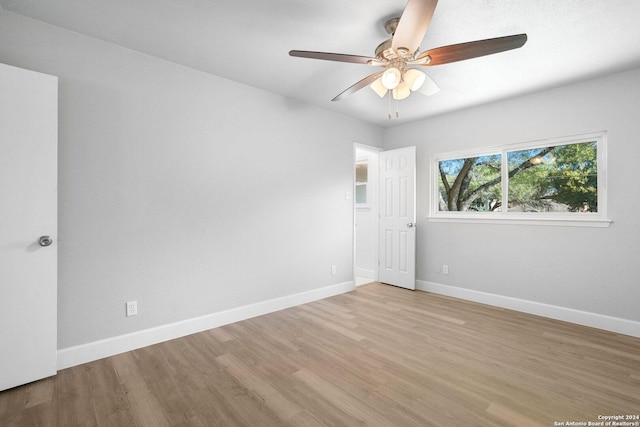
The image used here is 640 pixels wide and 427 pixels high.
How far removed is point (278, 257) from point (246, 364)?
4.55 feet

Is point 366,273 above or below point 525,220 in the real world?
below

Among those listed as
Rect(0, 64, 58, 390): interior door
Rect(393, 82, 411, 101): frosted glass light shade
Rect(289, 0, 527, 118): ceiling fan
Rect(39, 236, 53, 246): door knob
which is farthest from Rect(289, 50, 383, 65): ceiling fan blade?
Rect(39, 236, 53, 246): door knob

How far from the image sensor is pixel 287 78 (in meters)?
2.98

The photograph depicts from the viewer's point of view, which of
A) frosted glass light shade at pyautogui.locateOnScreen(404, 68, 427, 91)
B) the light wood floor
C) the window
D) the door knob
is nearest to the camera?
the light wood floor

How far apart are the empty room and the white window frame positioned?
0.02m

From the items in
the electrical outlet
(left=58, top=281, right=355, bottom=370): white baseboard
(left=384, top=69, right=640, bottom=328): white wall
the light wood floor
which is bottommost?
the light wood floor

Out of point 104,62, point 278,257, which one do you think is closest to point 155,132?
point 104,62

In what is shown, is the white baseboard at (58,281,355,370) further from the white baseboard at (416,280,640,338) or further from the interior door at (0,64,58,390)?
the white baseboard at (416,280,640,338)

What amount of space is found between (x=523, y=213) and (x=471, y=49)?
257 cm

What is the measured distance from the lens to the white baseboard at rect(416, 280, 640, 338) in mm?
2787

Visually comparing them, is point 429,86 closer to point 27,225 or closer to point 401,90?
point 401,90

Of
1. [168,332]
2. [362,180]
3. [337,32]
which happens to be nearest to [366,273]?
[362,180]

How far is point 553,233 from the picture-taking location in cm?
320

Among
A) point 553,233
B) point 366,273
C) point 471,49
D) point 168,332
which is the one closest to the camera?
point 471,49
